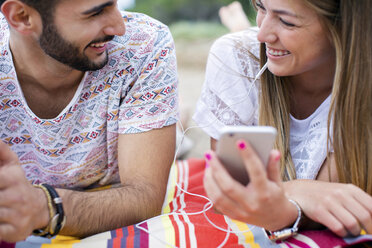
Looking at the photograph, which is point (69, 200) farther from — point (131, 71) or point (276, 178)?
point (276, 178)

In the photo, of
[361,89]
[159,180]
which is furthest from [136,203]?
[361,89]

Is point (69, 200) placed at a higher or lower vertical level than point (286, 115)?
lower

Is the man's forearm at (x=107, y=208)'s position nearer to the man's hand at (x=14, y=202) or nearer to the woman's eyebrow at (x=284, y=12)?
the man's hand at (x=14, y=202)

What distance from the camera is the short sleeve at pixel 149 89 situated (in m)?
1.64

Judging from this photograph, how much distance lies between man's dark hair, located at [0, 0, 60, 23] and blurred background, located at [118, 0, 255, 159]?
39 centimetres

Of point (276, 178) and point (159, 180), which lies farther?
point (159, 180)

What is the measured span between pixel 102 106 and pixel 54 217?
49 cm

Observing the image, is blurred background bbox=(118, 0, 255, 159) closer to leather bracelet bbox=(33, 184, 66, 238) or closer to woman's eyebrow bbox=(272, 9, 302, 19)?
woman's eyebrow bbox=(272, 9, 302, 19)

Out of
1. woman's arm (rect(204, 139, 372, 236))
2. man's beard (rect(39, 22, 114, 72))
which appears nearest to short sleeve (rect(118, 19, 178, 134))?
man's beard (rect(39, 22, 114, 72))

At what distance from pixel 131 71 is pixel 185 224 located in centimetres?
56

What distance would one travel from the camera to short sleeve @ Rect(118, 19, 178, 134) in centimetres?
164

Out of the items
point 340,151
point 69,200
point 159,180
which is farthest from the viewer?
point 159,180

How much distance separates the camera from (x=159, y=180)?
63.4 inches

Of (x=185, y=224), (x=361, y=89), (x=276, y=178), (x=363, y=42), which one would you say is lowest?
(x=185, y=224)
